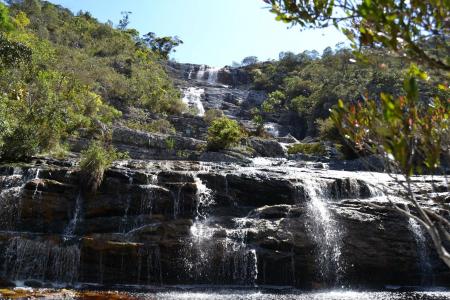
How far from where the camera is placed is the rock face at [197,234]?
38.8ft

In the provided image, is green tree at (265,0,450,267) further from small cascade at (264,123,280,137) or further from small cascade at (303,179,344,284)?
small cascade at (264,123,280,137)

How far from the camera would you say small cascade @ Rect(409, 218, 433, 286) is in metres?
12.9

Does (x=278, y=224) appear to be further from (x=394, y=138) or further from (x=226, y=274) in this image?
(x=394, y=138)

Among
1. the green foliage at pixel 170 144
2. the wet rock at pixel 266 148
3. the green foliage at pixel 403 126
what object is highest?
the wet rock at pixel 266 148

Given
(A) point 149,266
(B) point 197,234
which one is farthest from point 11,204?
(B) point 197,234

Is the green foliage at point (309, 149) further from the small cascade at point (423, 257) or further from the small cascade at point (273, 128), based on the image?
the small cascade at point (423, 257)

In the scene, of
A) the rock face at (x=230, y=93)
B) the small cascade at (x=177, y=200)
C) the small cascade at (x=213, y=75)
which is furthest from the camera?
the small cascade at (x=213, y=75)

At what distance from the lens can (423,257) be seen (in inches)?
516

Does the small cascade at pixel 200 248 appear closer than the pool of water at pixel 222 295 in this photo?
No

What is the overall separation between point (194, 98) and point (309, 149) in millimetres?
19453

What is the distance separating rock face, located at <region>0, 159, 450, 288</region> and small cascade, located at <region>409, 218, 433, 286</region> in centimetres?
3

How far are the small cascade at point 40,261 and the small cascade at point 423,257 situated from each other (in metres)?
9.68

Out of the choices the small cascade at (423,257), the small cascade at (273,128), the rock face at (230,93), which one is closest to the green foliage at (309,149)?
the rock face at (230,93)

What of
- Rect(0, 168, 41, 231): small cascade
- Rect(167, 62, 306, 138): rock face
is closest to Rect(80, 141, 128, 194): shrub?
Rect(0, 168, 41, 231): small cascade
